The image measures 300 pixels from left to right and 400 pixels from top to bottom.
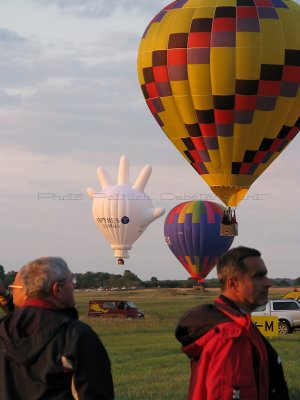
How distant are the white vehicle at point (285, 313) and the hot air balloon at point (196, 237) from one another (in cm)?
2024

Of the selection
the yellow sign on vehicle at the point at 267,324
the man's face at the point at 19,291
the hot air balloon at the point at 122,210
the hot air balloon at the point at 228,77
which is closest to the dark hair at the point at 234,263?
the man's face at the point at 19,291

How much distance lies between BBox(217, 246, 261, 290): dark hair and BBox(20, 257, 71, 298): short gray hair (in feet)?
2.90

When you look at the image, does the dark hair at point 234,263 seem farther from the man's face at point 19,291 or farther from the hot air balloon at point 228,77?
the hot air balloon at point 228,77

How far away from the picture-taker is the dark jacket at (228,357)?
527cm

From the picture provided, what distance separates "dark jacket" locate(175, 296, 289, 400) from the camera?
207 inches

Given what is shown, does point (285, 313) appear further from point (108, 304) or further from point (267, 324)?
point (108, 304)

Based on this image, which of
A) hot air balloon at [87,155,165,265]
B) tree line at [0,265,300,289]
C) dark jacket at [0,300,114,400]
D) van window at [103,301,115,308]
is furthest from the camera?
tree line at [0,265,300,289]

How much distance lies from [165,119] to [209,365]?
2801 cm

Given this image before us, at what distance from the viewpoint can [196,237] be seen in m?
56.9

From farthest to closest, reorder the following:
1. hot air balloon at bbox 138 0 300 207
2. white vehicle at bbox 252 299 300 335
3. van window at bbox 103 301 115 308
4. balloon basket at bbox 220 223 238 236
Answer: van window at bbox 103 301 115 308 → white vehicle at bbox 252 299 300 335 → balloon basket at bbox 220 223 238 236 → hot air balloon at bbox 138 0 300 207

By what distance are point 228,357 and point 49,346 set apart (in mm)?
960

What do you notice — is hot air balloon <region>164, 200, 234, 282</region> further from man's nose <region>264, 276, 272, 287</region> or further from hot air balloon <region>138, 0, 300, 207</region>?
man's nose <region>264, 276, 272, 287</region>

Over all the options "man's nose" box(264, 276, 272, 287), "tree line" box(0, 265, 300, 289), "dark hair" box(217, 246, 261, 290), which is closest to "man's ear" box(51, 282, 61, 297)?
"dark hair" box(217, 246, 261, 290)

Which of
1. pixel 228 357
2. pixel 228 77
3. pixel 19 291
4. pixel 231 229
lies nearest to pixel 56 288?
pixel 19 291
